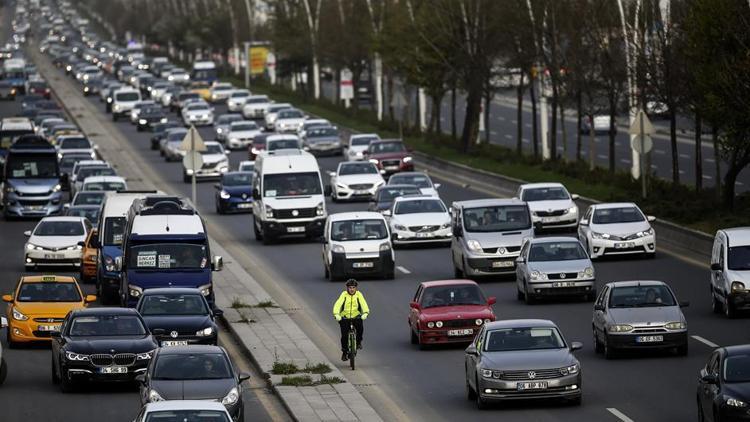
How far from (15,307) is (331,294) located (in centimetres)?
924

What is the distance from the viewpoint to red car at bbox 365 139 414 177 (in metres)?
71.8

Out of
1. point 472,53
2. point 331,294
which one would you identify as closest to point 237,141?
point 472,53

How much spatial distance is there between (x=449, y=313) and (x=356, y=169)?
32557 millimetres

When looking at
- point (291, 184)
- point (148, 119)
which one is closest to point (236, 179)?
point (291, 184)

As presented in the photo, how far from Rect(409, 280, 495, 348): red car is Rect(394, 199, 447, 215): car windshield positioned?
692 inches

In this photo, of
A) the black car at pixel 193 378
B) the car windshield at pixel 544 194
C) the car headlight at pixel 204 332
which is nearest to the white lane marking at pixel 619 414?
the black car at pixel 193 378

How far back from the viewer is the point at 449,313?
104 ft

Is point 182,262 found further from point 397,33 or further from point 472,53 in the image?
point 397,33

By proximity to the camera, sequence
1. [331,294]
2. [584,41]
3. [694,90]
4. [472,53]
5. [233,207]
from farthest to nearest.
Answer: [472,53], [584,41], [233,207], [694,90], [331,294]

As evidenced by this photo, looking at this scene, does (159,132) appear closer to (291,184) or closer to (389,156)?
(389,156)

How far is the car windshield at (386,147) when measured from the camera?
2867 inches

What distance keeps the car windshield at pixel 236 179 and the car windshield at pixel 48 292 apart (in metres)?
27.3

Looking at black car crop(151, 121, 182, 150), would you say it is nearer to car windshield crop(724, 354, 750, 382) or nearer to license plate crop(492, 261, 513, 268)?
license plate crop(492, 261, 513, 268)

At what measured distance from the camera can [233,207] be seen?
62125mm
